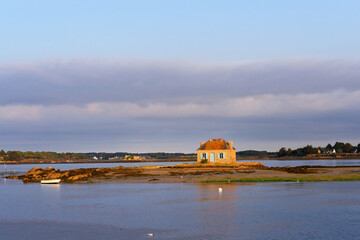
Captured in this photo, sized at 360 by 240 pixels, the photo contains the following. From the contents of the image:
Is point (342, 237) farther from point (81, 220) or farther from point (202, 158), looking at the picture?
point (202, 158)

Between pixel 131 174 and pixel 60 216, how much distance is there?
41.8 metres

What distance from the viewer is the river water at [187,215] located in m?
25.2

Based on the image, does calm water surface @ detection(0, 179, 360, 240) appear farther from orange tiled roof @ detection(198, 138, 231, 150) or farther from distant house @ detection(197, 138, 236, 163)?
orange tiled roof @ detection(198, 138, 231, 150)

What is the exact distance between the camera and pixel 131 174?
74250 millimetres

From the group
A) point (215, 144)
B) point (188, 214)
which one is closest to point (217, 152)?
point (215, 144)

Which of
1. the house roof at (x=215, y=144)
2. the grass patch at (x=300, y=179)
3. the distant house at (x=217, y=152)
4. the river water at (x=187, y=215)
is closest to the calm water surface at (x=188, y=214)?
the river water at (x=187, y=215)

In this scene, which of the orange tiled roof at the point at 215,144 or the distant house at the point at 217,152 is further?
the orange tiled roof at the point at 215,144

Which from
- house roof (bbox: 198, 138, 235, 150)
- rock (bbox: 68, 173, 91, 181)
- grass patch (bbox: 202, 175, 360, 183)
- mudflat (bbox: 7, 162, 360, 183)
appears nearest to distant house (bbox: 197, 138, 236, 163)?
house roof (bbox: 198, 138, 235, 150)

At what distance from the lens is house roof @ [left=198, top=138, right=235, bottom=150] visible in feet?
302

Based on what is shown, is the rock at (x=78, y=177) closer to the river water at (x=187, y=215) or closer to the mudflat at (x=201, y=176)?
the mudflat at (x=201, y=176)

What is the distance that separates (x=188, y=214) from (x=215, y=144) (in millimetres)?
61676

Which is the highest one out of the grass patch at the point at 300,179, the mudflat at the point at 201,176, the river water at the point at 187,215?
the mudflat at the point at 201,176

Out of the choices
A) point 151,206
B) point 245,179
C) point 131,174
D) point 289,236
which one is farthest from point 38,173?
point 289,236

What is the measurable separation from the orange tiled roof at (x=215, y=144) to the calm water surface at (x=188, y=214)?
44332mm
